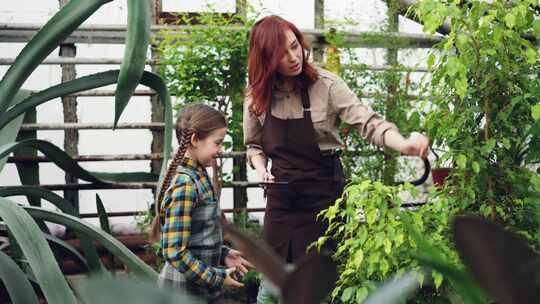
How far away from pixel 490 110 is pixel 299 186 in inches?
35.3

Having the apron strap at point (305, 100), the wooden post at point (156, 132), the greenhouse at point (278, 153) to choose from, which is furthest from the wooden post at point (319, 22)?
the apron strap at point (305, 100)

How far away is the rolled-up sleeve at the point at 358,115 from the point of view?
3.12m

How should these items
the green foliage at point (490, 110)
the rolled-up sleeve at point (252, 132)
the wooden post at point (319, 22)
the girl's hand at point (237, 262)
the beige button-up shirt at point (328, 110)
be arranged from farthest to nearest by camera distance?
1. the wooden post at point (319, 22)
2. the rolled-up sleeve at point (252, 132)
3. the beige button-up shirt at point (328, 110)
4. the green foliage at point (490, 110)
5. the girl's hand at point (237, 262)

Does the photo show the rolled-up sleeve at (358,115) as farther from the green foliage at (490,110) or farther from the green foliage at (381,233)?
the green foliage at (381,233)

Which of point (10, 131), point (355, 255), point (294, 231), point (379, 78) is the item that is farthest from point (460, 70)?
point (379, 78)

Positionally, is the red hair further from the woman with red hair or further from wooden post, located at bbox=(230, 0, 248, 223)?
wooden post, located at bbox=(230, 0, 248, 223)

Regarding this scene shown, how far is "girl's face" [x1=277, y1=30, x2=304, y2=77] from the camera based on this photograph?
3.20 metres

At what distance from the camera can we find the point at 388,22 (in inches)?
249

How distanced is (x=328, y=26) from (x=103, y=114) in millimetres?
1939

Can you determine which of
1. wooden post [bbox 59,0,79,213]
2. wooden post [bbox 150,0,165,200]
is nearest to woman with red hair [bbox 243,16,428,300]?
wooden post [bbox 150,0,165,200]

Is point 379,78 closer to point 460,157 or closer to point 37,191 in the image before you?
point 460,157

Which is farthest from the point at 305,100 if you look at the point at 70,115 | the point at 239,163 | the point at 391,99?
the point at 70,115

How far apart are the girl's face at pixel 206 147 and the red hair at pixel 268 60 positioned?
2.07 feet

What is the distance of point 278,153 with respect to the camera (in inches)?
137
